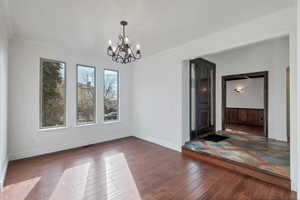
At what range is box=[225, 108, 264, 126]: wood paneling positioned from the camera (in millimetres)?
6542

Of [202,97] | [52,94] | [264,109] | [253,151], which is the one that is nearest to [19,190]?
[52,94]

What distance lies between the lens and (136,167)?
2932 mm

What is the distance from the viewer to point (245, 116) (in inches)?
273

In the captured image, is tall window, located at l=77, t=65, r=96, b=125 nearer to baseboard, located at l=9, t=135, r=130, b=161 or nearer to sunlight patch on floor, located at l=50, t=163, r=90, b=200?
baseboard, located at l=9, t=135, r=130, b=161

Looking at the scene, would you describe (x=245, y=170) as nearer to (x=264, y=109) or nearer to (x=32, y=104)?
(x=264, y=109)

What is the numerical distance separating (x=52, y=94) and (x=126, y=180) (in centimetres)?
306

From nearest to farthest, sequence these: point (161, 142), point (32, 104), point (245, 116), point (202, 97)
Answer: point (32, 104) < point (161, 142) < point (202, 97) < point (245, 116)

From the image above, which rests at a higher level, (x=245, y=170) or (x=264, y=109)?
(x=264, y=109)

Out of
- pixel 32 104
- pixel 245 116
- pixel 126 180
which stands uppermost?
pixel 32 104

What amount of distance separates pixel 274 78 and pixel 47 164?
20.9ft

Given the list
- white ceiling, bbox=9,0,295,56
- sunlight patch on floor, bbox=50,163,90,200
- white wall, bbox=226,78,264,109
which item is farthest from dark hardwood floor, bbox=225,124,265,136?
sunlight patch on floor, bbox=50,163,90,200

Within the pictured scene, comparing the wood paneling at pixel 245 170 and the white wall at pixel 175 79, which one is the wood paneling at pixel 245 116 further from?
the wood paneling at pixel 245 170

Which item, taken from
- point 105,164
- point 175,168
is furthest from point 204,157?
point 105,164

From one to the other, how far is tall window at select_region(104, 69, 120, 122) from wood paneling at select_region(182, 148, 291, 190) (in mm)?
2968
